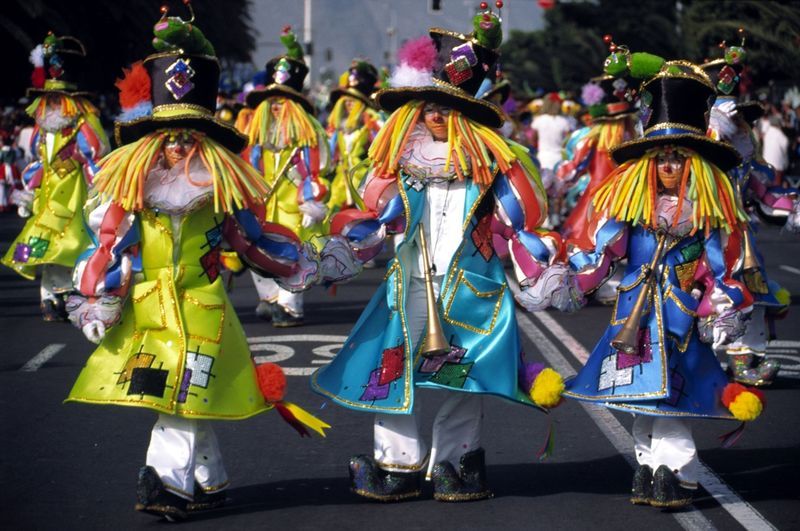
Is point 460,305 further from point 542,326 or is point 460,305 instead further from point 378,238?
point 542,326

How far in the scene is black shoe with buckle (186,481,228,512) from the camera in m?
7.39

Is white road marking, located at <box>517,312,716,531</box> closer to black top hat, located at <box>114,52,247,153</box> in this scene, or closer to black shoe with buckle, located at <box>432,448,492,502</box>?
black shoe with buckle, located at <box>432,448,492,502</box>

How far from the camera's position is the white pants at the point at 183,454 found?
23.7ft

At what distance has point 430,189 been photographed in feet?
26.0

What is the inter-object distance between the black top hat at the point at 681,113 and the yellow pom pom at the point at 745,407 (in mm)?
1171

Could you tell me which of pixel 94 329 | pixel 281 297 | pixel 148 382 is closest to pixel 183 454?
pixel 148 382

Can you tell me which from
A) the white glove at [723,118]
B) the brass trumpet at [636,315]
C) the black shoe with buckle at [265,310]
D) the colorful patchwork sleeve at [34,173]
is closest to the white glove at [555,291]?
the brass trumpet at [636,315]

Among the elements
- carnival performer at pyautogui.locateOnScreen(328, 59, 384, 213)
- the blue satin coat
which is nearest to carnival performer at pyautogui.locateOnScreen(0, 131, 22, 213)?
carnival performer at pyautogui.locateOnScreen(328, 59, 384, 213)

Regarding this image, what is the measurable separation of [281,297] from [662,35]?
121 feet

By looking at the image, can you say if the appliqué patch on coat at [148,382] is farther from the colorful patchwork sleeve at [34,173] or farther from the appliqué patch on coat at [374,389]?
the colorful patchwork sleeve at [34,173]

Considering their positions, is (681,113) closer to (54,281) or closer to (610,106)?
(610,106)

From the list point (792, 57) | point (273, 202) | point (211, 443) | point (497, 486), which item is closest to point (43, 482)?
point (211, 443)

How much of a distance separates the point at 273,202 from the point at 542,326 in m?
2.66

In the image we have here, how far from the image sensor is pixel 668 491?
7.45 metres
